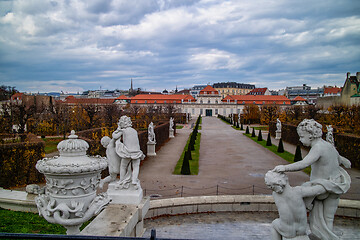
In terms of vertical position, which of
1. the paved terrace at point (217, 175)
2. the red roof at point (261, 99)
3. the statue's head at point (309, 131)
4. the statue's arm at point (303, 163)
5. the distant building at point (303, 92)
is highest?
the distant building at point (303, 92)

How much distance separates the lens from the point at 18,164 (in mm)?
11445

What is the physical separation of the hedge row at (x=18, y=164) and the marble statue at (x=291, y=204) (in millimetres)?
10951

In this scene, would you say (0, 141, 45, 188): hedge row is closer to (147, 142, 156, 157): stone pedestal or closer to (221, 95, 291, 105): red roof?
(147, 142, 156, 157): stone pedestal

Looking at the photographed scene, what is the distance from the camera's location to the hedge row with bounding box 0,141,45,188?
11.1 metres

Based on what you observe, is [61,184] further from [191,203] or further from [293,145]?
[293,145]

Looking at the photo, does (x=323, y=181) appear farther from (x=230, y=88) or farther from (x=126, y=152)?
(x=230, y=88)

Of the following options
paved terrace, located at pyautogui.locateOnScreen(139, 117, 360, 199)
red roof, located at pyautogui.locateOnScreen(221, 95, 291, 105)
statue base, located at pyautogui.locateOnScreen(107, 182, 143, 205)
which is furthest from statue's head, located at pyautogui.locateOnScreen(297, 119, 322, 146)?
red roof, located at pyautogui.locateOnScreen(221, 95, 291, 105)

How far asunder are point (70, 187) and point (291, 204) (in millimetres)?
2761

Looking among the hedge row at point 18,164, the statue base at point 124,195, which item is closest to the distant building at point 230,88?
the hedge row at point 18,164

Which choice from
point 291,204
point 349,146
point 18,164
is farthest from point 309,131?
point 349,146

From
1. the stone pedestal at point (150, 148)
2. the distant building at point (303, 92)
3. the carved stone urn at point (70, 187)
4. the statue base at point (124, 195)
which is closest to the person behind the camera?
the carved stone urn at point (70, 187)

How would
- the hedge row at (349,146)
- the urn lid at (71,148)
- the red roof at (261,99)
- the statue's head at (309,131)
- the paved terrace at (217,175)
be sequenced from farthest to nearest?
the red roof at (261,99), the hedge row at (349,146), the paved terrace at (217,175), the statue's head at (309,131), the urn lid at (71,148)

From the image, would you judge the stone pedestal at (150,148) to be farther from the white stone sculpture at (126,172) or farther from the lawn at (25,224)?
the white stone sculpture at (126,172)

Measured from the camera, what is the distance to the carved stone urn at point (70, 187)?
3.36 meters
